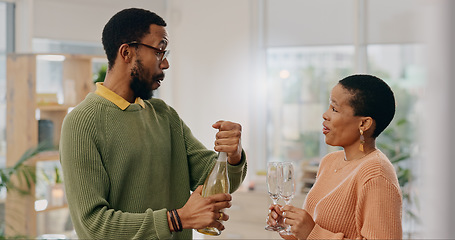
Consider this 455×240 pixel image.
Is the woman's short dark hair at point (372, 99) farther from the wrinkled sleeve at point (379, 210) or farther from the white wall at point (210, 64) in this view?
the white wall at point (210, 64)

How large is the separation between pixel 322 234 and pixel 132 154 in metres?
0.66

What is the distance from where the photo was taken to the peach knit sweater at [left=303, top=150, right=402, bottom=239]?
60.2 inches

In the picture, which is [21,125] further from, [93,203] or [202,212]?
[202,212]

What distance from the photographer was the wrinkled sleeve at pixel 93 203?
1659 mm

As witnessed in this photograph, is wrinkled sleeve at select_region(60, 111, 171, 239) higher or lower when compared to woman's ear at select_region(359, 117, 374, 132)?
lower

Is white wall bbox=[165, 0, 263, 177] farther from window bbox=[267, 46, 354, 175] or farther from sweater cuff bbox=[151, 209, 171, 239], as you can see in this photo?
sweater cuff bbox=[151, 209, 171, 239]

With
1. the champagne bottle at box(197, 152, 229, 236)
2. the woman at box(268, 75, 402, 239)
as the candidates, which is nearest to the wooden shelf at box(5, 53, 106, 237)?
the champagne bottle at box(197, 152, 229, 236)

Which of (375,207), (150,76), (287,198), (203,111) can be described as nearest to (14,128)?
(203,111)

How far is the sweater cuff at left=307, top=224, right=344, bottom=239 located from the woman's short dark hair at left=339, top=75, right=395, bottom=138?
360 millimetres

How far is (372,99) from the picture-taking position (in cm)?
170

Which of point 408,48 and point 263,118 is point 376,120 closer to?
point 408,48

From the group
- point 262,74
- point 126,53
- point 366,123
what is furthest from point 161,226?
point 262,74

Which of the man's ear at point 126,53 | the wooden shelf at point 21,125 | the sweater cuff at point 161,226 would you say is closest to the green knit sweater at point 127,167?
the sweater cuff at point 161,226

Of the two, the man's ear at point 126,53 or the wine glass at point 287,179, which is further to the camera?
the man's ear at point 126,53
